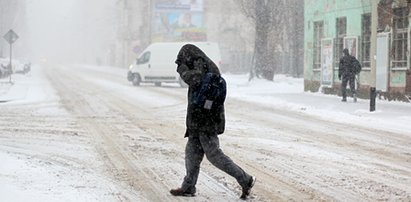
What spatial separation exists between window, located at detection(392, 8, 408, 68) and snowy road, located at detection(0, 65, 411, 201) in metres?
6.30

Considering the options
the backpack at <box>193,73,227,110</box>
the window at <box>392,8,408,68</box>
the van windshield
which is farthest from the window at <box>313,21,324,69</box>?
the backpack at <box>193,73,227,110</box>

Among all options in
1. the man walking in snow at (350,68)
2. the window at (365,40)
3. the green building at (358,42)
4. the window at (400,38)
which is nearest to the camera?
the window at (400,38)

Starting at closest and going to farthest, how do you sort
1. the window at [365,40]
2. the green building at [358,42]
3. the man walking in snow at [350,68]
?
the green building at [358,42] < the man walking in snow at [350,68] < the window at [365,40]

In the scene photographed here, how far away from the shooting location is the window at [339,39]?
24.8 m

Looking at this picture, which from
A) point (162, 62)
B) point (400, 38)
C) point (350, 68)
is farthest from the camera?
point (162, 62)

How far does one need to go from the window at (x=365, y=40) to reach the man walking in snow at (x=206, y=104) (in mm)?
17380

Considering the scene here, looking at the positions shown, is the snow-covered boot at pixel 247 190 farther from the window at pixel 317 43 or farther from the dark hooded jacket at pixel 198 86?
the window at pixel 317 43

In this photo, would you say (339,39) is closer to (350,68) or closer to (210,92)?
(350,68)

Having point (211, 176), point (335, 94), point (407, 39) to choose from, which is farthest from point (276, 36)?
point (211, 176)

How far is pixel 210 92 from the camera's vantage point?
642 cm

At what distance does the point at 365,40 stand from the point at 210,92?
58.8ft

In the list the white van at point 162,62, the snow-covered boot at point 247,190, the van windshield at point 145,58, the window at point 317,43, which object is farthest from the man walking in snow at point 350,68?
the snow-covered boot at point 247,190

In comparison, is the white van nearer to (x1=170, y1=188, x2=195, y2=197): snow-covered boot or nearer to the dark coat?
the dark coat

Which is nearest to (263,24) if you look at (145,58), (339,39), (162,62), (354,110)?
(162,62)
